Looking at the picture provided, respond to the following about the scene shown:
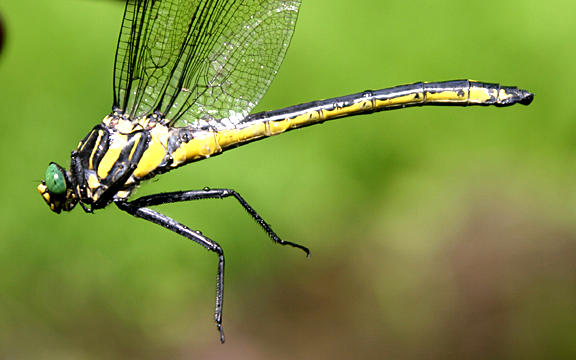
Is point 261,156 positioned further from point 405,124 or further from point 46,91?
point 46,91

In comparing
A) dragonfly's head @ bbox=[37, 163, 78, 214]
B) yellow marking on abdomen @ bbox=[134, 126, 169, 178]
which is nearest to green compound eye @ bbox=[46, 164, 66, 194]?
dragonfly's head @ bbox=[37, 163, 78, 214]

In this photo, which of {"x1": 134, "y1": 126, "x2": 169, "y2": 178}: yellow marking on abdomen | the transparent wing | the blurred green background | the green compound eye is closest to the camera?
the green compound eye

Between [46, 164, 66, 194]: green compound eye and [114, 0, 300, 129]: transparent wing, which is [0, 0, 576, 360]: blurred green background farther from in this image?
[46, 164, 66, 194]: green compound eye

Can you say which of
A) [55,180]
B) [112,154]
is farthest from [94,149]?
[55,180]

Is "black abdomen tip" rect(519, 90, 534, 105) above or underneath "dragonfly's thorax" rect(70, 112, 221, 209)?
above

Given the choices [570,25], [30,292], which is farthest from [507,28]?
[30,292]

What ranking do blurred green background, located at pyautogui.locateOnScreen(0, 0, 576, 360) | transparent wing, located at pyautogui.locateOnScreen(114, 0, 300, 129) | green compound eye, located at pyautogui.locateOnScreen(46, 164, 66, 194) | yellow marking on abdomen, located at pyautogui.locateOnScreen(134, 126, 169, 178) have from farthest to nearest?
blurred green background, located at pyautogui.locateOnScreen(0, 0, 576, 360)
transparent wing, located at pyautogui.locateOnScreen(114, 0, 300, 129)
yellow marking on abdomen, located at pyautogui.locateOnScreen(134, 126, 169, 178)
green compound eye, located at pyautogui.locateOnScreen(46, 164, 66, 194)

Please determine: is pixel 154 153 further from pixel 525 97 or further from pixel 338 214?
pixel 338 214
